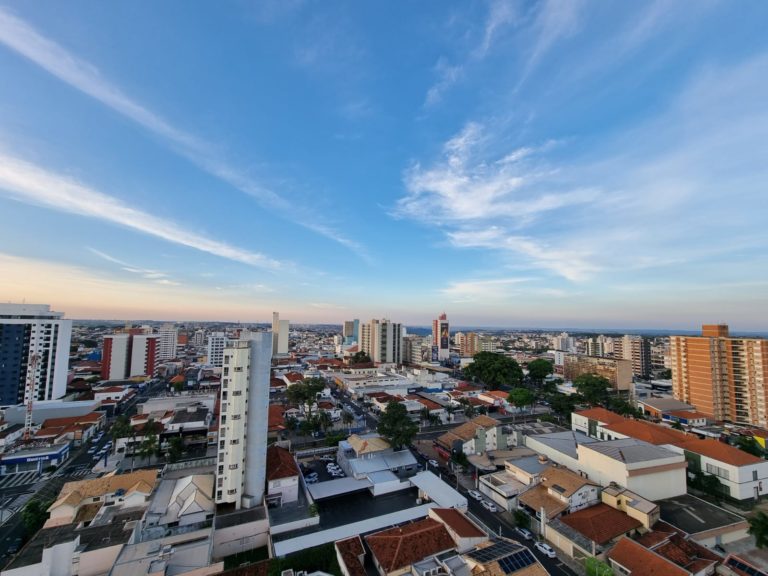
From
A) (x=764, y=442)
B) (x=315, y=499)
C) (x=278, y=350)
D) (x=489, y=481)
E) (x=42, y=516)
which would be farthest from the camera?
(x=278, y=350)

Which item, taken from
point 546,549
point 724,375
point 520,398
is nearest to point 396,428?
point 546,549

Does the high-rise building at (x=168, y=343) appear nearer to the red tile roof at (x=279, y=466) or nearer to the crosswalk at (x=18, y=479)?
the crosswalk at (x=18, y=479)

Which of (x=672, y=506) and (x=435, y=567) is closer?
(x=435, y=567)

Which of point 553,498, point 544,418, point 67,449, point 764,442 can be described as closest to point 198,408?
point 67,449

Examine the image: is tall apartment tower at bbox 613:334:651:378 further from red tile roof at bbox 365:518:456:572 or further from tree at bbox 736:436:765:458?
red tile roof at bbox 365:518:456:572

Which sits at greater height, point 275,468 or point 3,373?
point 3,373

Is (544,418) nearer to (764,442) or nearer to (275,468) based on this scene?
(764,442)
